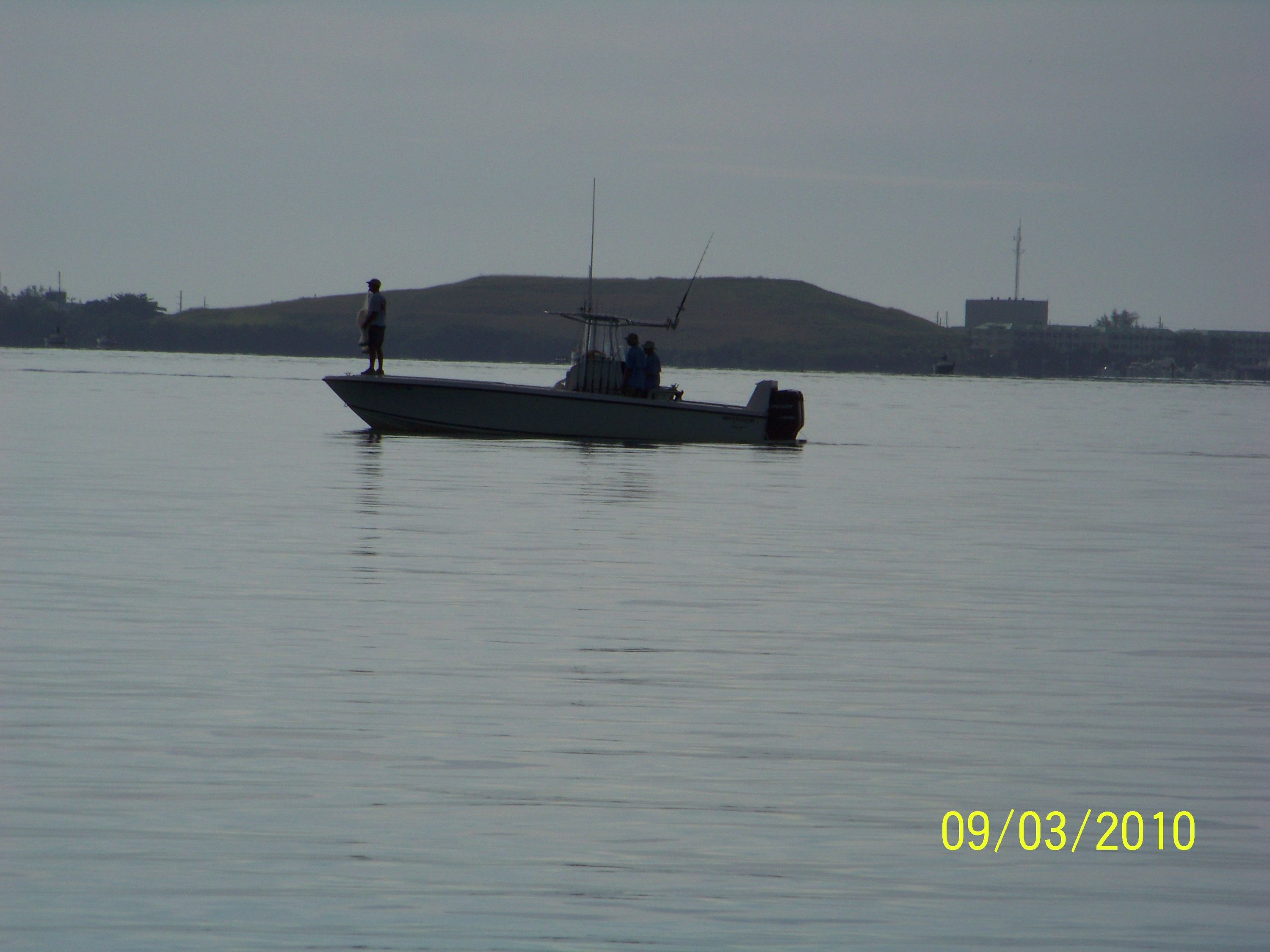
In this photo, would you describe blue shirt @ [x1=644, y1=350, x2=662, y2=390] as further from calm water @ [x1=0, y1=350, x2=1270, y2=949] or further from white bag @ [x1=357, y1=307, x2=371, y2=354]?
calm water @ [x1=0, y1=350, x2=1270, y2=949]

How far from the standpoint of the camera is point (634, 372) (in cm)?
3219

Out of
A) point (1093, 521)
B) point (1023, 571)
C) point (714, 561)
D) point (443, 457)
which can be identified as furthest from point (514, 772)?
point (443, 457)

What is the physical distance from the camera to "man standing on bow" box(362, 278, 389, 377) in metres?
30.5

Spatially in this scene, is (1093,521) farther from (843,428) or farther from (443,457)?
(843,428)

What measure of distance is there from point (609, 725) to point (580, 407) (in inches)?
940

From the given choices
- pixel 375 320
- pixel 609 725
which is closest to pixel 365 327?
pixel 375 320

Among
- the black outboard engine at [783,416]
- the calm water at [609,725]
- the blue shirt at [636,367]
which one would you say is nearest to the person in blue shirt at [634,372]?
the blue shirt at [636,367]

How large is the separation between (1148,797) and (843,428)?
144 ft

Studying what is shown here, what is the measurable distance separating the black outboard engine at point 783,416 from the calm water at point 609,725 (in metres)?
13.7

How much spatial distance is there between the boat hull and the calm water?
11956 mm
